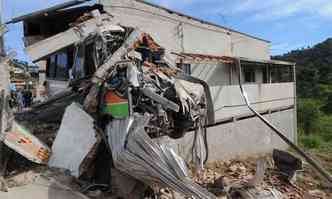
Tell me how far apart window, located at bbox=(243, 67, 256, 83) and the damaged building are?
0.08 m

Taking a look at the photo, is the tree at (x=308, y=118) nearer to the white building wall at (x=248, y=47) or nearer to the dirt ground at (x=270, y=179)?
the white building wall at (x=248, y=47)

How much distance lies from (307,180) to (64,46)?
10254 millimetres

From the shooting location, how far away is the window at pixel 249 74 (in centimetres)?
1908

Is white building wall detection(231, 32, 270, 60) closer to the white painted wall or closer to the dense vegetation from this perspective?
the white painted wall

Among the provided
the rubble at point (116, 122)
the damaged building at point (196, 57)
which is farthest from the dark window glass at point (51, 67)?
the rubble at point (116, 122)

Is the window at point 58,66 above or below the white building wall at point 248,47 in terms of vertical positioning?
below

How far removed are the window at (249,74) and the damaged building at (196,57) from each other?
0.25ft

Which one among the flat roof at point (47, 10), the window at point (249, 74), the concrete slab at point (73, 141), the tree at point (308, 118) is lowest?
the tree at point (308, 118)

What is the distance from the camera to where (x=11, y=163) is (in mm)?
6781

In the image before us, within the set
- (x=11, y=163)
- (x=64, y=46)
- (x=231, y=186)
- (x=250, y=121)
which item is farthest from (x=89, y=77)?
(x=250, y=121)

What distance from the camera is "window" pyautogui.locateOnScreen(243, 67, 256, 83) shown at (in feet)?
62.6

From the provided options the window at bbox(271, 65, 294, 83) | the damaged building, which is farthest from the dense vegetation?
the damaged building

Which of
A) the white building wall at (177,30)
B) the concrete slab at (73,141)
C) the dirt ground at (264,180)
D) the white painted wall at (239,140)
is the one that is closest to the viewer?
the concrete slab at (73,141)

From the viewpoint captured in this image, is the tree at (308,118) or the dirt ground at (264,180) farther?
the tree at (308,118)
